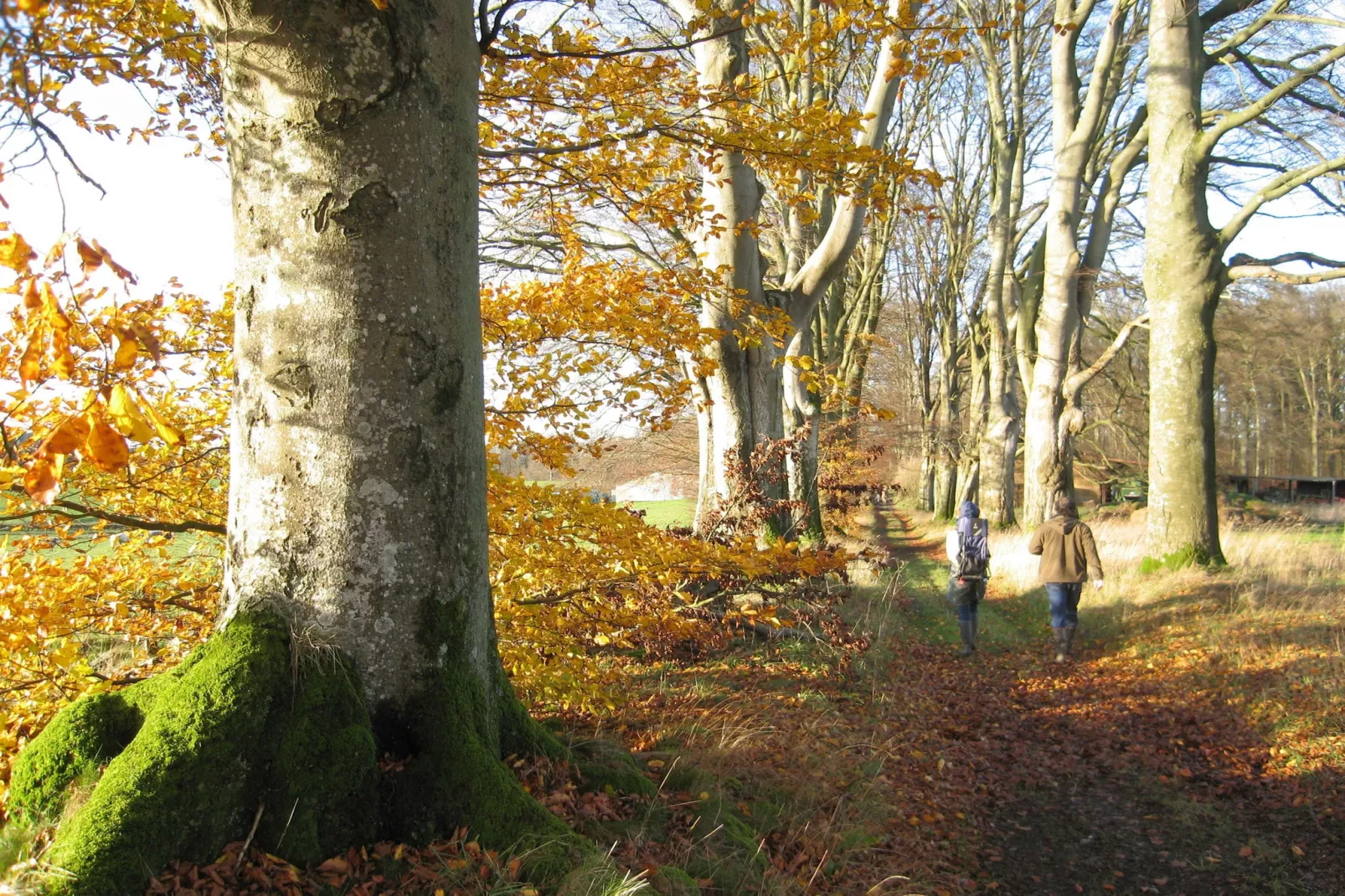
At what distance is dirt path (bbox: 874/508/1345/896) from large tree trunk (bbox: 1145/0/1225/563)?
2772mm

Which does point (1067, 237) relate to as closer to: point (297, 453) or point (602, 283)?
point (602, 283)

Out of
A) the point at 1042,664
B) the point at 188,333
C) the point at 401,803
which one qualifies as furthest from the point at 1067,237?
the point at 401,803

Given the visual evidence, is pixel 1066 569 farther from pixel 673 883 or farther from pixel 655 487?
pixel 655 487

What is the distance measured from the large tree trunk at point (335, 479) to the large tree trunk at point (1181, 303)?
10.5 m

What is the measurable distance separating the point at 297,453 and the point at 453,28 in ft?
5.33

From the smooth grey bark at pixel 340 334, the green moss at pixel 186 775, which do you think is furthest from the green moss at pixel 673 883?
the green moss at pixel 186 775

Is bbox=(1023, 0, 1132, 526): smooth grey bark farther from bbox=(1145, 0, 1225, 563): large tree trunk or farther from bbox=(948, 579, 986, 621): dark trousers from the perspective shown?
bbox=(948, 579, 986, 621): dark trousers

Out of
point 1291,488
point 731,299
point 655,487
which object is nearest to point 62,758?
point 731,299

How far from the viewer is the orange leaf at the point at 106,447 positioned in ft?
6.12

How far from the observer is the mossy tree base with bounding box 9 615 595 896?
7.82 feet

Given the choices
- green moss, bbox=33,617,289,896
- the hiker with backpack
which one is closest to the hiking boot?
the hiker with backpack

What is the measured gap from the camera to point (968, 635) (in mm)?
9477

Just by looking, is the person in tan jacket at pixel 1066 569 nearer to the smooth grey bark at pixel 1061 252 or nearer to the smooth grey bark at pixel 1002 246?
the smooth grey bark at pixel 1061 252

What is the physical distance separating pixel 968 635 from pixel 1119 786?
3.81 meters
